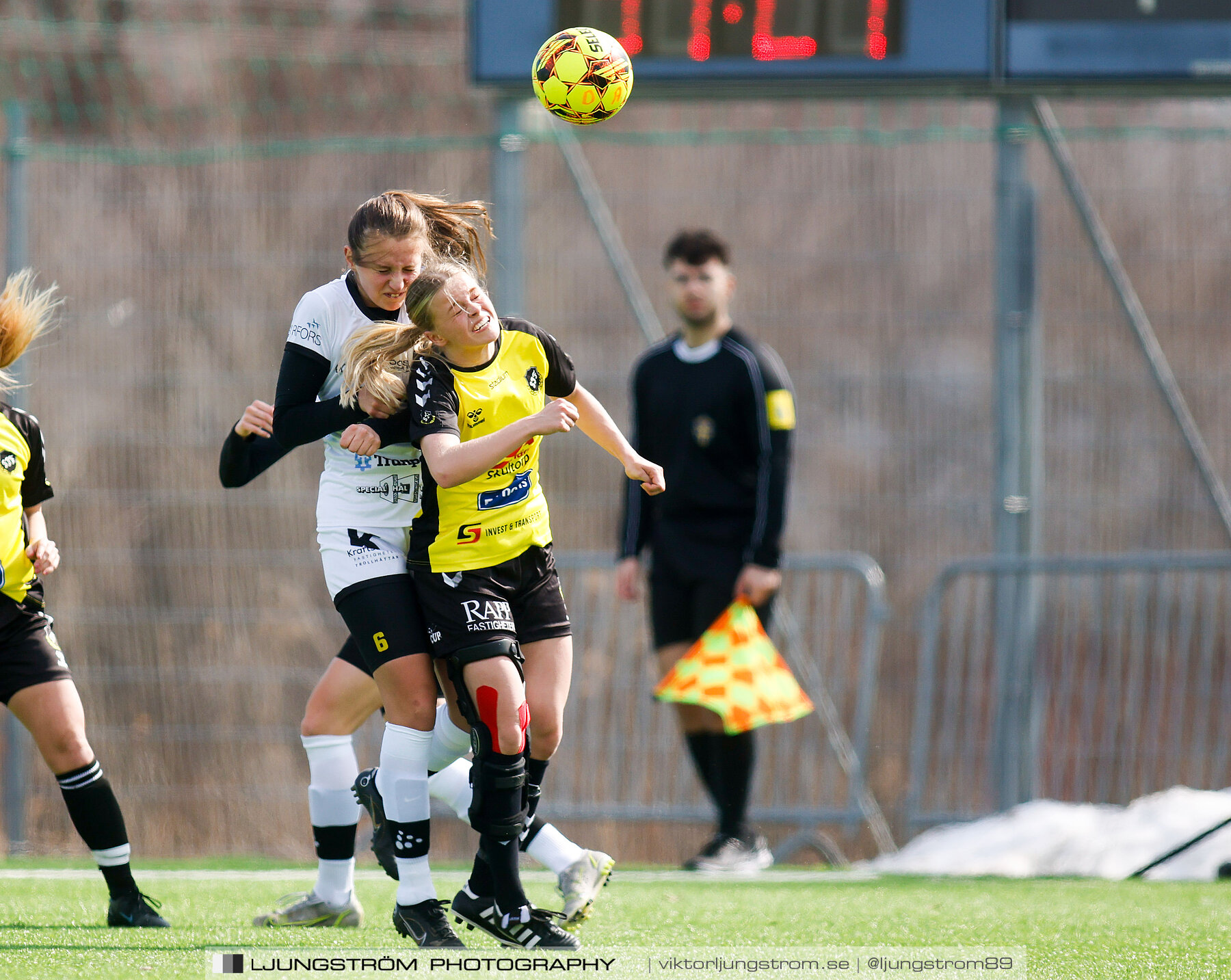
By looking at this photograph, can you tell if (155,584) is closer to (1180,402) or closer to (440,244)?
(440,244)

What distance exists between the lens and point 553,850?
13.6 feet

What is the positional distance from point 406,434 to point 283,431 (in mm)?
318

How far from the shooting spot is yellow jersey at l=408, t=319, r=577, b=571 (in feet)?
12.4

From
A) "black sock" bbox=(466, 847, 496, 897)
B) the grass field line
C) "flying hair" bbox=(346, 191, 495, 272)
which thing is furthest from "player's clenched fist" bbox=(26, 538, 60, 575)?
the grass field line

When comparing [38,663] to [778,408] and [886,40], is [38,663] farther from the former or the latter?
[886,40]

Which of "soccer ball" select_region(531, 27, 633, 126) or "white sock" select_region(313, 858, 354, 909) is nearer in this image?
"white sock" select_region(313, 858, 354, 909)

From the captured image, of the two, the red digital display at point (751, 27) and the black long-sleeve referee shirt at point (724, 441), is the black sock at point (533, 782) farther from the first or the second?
the red digital display at point (751, 27)

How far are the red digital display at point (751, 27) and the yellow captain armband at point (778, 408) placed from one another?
63.2 inches

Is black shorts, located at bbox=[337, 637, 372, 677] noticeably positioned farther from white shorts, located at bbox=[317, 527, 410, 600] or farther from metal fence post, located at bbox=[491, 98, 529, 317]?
metal fence post, located at bbox=[491, 98, 529, 317]

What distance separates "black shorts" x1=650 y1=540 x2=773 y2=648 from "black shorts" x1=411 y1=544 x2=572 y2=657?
226cm

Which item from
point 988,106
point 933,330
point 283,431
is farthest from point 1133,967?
point 988,106

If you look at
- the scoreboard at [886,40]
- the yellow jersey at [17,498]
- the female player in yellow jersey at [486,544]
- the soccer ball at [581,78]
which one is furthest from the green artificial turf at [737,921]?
the scoreboard at [886,40]

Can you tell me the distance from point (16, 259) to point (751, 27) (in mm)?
3448

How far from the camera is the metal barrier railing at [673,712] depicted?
732 cm
